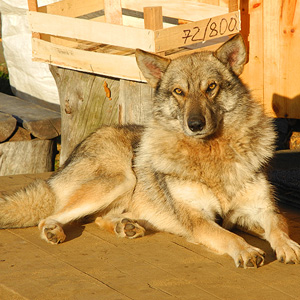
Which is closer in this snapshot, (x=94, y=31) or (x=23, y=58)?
(x=94, y=31)

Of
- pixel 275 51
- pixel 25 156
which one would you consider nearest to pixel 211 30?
pixel 275 51

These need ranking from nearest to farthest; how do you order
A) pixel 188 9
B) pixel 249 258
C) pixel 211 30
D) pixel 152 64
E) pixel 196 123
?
pixel 249 258, pixel 196 123, pixel 152 64, pixel 211 30, pixel 188 9

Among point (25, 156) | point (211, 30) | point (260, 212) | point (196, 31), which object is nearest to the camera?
point (260, 212)

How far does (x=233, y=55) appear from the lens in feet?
12.5

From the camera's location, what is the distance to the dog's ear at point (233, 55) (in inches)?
146

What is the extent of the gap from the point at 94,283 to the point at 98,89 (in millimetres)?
3118

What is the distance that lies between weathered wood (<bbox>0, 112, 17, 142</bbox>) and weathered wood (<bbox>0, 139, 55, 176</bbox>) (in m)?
0.10

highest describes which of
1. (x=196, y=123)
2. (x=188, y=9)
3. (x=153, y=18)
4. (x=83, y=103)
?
(x=188, y=9)

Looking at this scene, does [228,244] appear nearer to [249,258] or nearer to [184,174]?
[249,258]

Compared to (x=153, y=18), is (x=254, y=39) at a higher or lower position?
lower

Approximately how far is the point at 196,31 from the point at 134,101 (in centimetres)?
90

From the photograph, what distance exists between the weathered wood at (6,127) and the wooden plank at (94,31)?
1.07m

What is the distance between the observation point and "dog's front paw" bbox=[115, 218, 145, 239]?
12.1ft

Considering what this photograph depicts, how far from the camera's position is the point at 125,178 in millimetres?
4039
